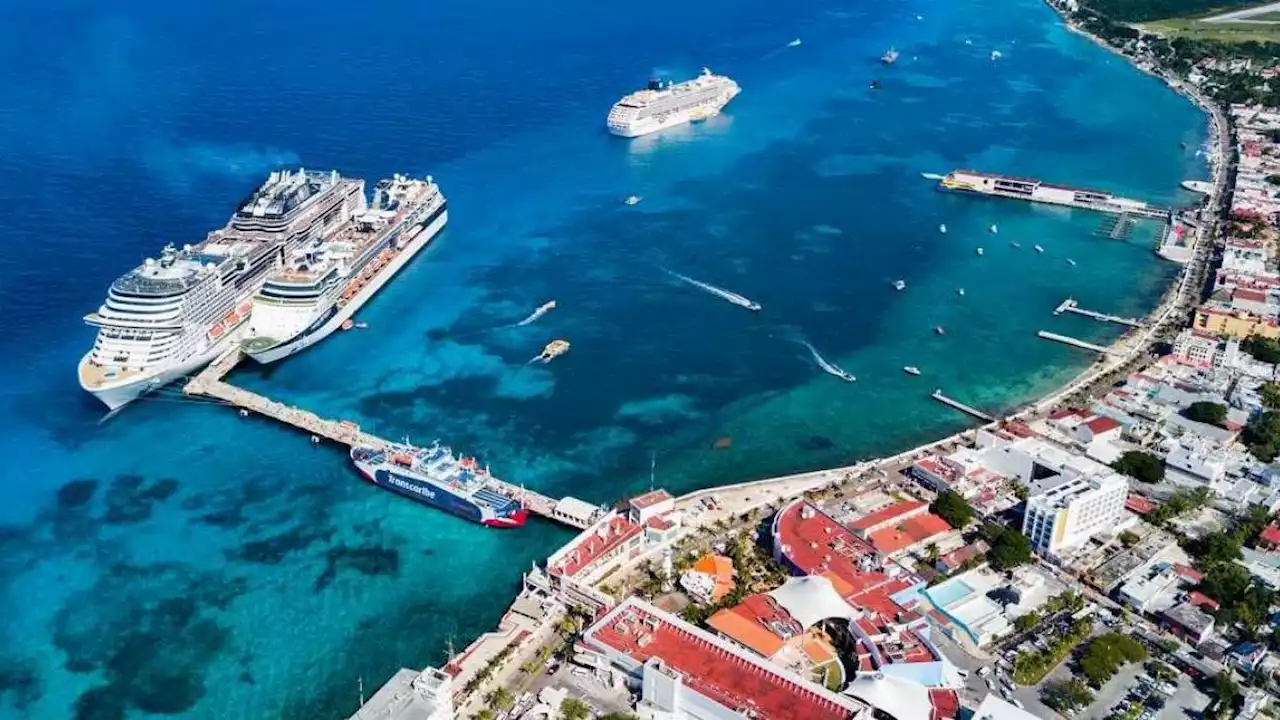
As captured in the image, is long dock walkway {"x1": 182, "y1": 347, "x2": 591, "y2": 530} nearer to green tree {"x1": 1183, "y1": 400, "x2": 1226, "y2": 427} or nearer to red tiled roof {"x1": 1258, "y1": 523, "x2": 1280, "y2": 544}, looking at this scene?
red tiled roof {"x1": 1258, "y1": 523, "x2": 1280, "y2": 544}

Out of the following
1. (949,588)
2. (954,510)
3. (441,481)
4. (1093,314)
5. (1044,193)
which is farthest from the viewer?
(1044,193)

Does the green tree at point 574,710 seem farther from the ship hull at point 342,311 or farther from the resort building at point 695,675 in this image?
the ship hull at point 342,311

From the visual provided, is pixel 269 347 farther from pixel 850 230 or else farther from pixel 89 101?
pixel 89 101

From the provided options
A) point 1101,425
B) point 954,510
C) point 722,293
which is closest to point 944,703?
point 954,510

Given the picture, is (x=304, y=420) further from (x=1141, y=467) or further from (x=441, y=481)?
(x=1141, y=467)

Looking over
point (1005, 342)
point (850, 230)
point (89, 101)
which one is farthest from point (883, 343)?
point (89, 101)

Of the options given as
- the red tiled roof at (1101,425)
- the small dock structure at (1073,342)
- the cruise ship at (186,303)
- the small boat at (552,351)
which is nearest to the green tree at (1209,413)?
the red tiled roof at (1101,425)
